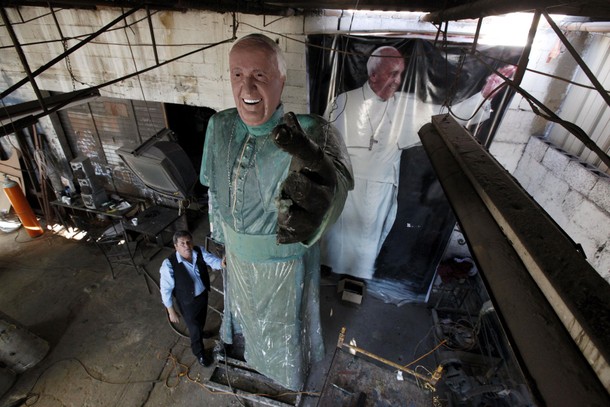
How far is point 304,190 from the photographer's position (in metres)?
1.08

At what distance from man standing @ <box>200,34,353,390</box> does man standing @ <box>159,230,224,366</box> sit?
2.06 ft

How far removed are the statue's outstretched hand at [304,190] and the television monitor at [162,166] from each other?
288 centimetres

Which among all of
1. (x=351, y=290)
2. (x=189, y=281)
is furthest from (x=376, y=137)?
(x=189, y=281)

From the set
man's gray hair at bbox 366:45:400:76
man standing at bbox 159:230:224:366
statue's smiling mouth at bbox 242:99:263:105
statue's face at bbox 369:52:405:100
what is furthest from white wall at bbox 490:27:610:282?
man standing at bbox 159:230:224:366

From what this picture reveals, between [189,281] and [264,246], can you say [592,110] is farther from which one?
[189,281]

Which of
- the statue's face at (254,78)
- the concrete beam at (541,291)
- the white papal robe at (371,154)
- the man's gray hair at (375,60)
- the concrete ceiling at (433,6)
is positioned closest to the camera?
the concrete beam at (541,291)

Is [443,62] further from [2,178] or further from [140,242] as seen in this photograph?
[2,178]

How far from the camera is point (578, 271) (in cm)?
75

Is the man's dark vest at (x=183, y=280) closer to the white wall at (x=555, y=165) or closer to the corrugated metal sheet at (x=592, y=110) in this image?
the white wall at (x=555, y=165)

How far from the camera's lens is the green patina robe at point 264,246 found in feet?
6.35

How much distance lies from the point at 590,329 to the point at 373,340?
409cm

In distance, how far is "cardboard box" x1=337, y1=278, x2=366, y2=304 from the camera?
467cm

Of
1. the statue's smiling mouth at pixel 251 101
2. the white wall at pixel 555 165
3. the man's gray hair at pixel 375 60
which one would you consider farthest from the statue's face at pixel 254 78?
the white wall at pixel 555 165

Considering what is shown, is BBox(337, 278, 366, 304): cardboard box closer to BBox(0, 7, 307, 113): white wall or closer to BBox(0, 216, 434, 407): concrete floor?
BBox(0, 216, 434, 407): concrete floor
